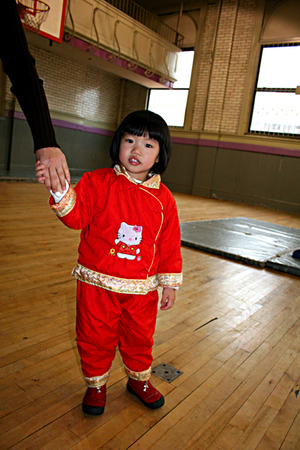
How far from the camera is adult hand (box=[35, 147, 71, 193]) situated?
879mm

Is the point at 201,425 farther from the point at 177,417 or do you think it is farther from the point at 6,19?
the point at 6,19

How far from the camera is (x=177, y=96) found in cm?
1045

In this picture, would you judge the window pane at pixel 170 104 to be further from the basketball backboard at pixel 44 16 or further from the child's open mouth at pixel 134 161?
the child's open mouth at pixel 134 161

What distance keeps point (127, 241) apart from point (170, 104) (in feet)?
33.2

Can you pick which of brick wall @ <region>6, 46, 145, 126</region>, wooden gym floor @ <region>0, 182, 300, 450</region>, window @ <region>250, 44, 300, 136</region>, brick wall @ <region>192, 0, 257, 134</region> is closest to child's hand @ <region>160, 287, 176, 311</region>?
wooden gym floor @ <region>0, 182, 300, 450</region>

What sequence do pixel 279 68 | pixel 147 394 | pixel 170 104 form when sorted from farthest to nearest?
pixel 170 104
pixel 279 68
pixel 147 394

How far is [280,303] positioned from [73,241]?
1931mm

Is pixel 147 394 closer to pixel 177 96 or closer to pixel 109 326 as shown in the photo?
pixel 109 326

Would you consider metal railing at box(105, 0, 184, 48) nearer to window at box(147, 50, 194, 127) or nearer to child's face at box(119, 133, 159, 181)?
window at box(147, 50, 194, 127)

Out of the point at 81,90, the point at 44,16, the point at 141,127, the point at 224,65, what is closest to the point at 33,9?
the point at 44,16

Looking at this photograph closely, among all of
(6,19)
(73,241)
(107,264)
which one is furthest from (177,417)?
(73,241)

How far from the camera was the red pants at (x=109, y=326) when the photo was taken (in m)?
1.21

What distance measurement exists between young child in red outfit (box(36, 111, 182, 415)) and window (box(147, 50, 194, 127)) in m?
9.61

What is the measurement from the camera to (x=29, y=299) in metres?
2.04
